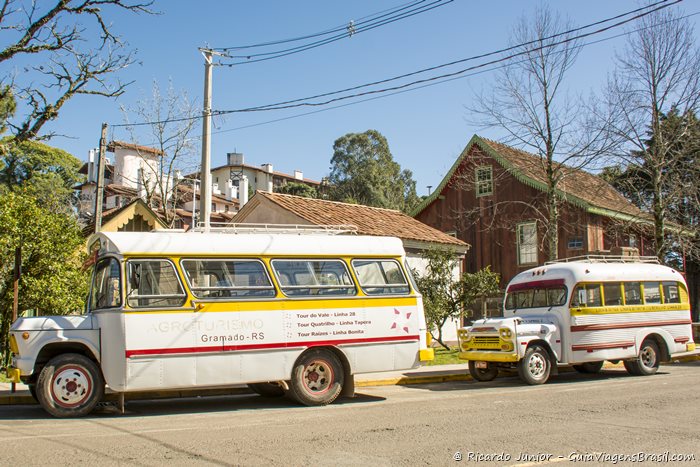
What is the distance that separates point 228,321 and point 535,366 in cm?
706

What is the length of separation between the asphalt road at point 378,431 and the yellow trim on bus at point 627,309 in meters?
2.51

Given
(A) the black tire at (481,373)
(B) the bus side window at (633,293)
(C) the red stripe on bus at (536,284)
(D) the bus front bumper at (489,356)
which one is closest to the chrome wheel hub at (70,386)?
(D) the bus front bumper at (489,356)

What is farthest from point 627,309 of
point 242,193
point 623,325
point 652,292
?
point 242,193

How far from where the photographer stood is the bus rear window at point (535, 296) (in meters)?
14.6

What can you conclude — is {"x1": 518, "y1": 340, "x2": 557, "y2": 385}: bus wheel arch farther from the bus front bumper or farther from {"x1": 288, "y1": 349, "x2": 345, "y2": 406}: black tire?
{"x1": 288, "y1": 349, "x2": 345, "y2": 406}: black tire

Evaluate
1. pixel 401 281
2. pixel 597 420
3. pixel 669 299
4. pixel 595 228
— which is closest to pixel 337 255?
pixel 401 281

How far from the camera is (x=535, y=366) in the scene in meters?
13.6

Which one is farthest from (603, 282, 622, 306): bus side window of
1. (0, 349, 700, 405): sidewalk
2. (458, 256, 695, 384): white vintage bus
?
(0, 349, 700, 405): sidewalk

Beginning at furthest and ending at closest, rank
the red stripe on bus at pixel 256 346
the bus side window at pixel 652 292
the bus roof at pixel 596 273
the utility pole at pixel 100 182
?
the utility pole at pixel 100 182 → the bus side window at pixel 652 292 → the bus roof at pixel 596 273 → the red stripe on bus at pixel 256 346

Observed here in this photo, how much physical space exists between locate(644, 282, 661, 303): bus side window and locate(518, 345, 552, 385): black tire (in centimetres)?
361

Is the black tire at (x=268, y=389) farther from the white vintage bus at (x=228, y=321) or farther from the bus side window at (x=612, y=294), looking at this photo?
the bus side window at (x=612, y=294)

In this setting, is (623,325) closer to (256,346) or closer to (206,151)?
(256,346)

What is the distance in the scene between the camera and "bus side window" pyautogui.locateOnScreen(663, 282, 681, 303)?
16.0m

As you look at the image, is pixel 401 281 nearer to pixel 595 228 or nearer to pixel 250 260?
pixel 250 260
